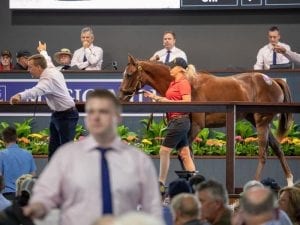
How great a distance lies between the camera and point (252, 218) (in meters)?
5.83

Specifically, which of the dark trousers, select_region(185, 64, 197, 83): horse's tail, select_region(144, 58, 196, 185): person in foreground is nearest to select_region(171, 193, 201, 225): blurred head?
the dark trousers

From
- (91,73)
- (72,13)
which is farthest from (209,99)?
(72,13)

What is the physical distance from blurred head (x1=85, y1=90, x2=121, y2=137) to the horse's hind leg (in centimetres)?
910

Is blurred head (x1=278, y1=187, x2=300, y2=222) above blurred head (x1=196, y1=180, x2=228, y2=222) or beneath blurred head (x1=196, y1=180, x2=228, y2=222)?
beneath

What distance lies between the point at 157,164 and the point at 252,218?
31.8 feet

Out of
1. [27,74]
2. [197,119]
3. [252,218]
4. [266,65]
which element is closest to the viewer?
[252,218]

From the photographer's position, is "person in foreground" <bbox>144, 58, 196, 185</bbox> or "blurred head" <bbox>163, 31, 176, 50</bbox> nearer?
"person in foreground" <bbox>144, 58, 196, 185</bbox>

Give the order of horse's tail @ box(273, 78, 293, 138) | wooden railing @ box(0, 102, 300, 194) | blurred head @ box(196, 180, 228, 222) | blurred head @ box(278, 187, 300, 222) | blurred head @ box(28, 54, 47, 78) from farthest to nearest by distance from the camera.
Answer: horse's tail @ box(273, 78, 293, 138), wooden railing @ box(0, 102, 300, 194), blurred head @ box(28, 54, 47, 78), blurred head @ box(278, 187, 300, 222), blurred head @ box(196, 180, 228, 222)

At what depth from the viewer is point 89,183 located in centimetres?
545

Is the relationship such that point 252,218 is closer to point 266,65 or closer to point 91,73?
point 91,73

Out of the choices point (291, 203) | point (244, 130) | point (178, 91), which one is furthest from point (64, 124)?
point (244, 130)

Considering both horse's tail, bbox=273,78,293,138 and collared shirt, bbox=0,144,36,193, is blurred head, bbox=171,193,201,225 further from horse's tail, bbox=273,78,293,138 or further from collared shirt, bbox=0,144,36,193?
horse's tail, bbox=273,78,293,138

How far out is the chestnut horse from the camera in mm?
14414

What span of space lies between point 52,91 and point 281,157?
14.9ft
